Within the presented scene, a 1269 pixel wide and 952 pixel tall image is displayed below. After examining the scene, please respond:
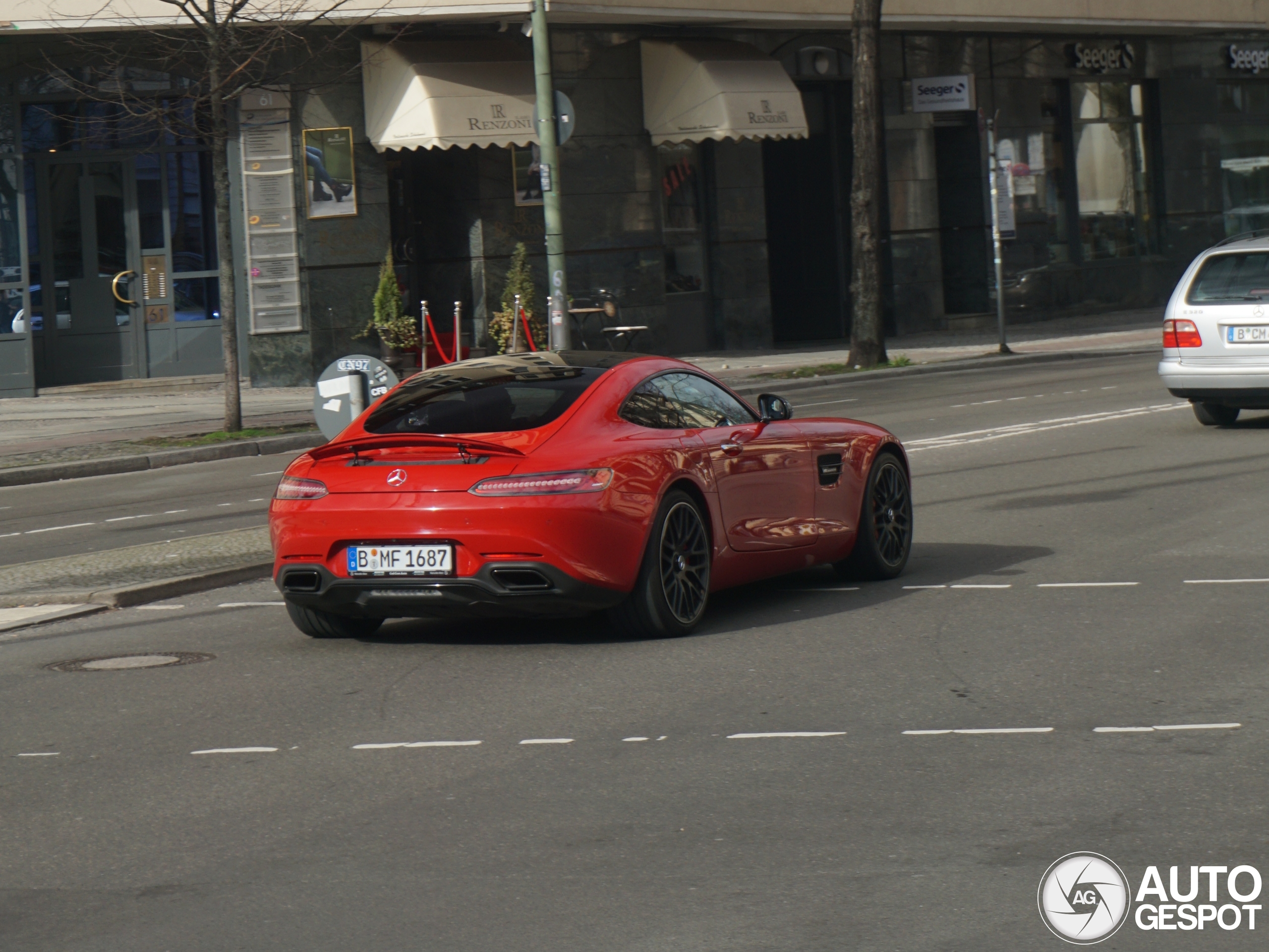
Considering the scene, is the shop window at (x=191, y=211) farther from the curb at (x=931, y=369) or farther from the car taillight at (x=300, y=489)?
the car taillight at (x=300, y=489)

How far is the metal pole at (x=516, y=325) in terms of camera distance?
2648cm

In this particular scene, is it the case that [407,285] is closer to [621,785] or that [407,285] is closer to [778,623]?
[778,623]

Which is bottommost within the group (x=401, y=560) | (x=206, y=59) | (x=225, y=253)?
(x=401, y=560)

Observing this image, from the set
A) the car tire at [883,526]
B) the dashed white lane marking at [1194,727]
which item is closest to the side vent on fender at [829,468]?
the car tire at [883,526]


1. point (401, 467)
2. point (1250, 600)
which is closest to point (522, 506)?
point (401, 467)

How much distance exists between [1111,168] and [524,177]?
14826 mm

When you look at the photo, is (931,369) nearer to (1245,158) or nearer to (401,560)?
(1245,158)

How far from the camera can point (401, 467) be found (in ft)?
26.6

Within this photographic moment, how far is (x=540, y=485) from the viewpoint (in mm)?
7875

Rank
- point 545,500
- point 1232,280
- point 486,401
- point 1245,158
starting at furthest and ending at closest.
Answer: point 1245,158, point 1232,280, point 486,401, point 545,500

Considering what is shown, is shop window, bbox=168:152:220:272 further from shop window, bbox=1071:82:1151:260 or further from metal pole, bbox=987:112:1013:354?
shop window, bbox=1071:82:1151:260

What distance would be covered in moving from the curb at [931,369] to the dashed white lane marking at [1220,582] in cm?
1360

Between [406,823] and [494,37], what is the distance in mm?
22740

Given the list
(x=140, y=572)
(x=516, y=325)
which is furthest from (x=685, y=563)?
(x=516, y=325)
